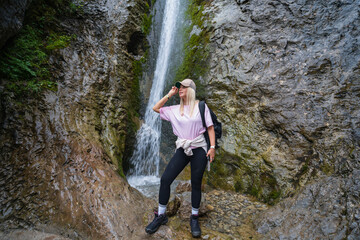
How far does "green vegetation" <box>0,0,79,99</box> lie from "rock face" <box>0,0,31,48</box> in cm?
41

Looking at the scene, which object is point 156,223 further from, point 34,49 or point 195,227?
point 34,49

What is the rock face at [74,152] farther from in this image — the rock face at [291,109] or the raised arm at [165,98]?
the rock face at [291,109]

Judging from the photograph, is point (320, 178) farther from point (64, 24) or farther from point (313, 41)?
point (64, 24)

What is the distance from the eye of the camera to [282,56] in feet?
15.3

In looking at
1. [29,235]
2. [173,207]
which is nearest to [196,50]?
[173,207]

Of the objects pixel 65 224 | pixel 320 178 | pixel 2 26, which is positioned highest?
pixel 2 26

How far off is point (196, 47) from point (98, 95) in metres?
3.69

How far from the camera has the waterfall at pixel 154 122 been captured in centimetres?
645

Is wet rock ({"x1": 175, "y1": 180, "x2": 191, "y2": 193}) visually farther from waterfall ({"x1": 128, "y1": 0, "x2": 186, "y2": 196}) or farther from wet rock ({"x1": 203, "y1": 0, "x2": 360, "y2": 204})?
waterfall ({"x1": 128, "y1": 0, "x2": 186, "y2": 196})

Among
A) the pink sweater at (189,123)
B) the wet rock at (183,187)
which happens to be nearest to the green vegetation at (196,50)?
the wet rock at (183,187)

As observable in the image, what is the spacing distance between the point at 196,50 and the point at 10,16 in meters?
4.87

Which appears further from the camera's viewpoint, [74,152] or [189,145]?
[74,152]

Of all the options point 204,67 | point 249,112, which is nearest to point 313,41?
point 249,112

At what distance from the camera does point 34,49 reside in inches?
170
